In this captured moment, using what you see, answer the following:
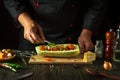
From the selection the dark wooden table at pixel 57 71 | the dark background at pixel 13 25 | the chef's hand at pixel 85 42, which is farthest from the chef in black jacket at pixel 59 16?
the dark background at pixel 13 25

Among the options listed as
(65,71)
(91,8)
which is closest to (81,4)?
(91,8)

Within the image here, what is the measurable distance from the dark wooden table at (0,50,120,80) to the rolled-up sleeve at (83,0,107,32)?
36 cm

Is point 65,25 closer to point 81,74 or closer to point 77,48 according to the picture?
point 77,48

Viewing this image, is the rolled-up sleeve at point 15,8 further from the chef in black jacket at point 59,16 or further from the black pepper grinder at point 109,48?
the black pepper grinder at point 109,48

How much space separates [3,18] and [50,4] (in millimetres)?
664

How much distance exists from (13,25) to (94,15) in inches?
29.8

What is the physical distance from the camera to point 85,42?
1580 millimetres

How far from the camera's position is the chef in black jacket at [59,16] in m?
1.68

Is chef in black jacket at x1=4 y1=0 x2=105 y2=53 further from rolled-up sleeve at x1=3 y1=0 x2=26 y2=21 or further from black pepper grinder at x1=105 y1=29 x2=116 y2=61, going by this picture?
black pepper grinder at x1=105 y1=29 x2=116 y2=61

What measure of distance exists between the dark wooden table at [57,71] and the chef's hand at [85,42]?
166mm

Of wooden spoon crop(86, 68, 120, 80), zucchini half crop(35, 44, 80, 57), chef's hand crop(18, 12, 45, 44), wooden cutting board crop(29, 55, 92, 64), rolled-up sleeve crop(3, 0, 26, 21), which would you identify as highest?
rolled-up sleeve crop(3, 0, 26, 21)

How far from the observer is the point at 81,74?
121 cm

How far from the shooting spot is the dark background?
2.24 metres

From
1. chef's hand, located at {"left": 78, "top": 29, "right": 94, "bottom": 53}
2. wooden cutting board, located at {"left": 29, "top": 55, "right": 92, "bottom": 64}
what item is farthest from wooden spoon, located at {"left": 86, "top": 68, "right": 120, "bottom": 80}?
chef's hand, located at {"left": 78, "top": 29, "right": 94, "bottom": 53}
